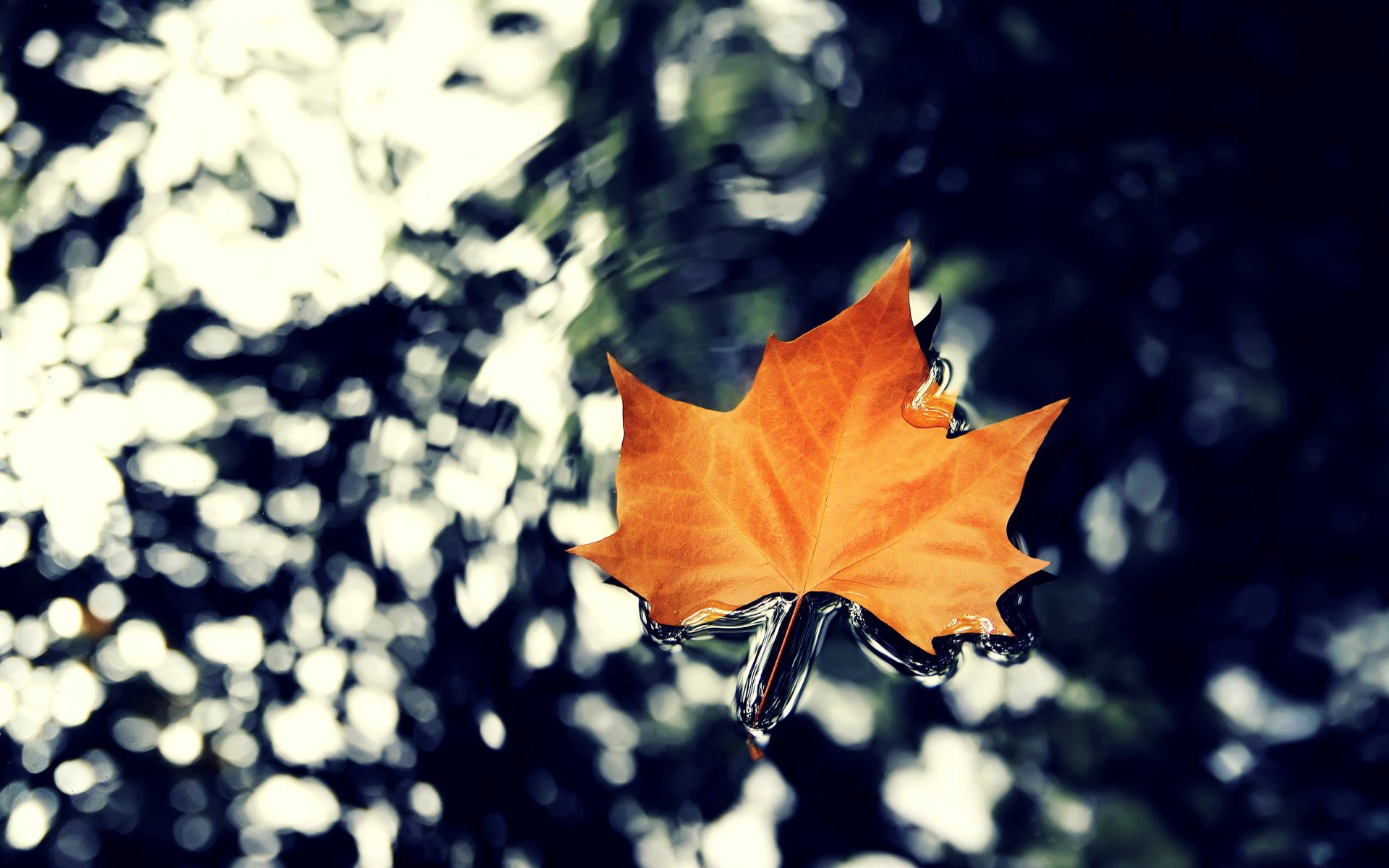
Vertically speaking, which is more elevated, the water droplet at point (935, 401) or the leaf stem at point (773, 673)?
the water droplet at point (935, 401)

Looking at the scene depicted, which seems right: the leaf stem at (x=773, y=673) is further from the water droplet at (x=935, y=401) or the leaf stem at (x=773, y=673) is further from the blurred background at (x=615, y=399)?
the water droplet at (x=935, y=401)

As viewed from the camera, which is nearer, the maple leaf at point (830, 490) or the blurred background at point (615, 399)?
the maple leaf at point (830, 490)

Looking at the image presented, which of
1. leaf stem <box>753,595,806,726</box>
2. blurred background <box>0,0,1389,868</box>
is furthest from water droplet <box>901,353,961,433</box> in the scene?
leaf stem <box>753,595,806,726</box>

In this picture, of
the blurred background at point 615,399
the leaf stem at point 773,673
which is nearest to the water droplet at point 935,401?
the blurred background at point 615,399

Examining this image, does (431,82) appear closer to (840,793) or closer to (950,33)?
(950,33)

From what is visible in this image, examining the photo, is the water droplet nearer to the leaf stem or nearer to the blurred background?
the blurred background
